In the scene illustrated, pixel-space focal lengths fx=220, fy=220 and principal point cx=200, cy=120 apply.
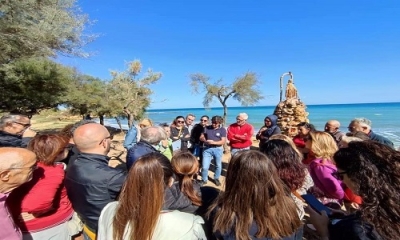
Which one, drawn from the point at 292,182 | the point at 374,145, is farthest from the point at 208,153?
the point at 374,145

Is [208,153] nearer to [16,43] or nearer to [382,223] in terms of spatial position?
[382,223]

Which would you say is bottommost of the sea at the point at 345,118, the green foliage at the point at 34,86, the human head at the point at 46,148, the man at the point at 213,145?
the sea at the point at 345,118

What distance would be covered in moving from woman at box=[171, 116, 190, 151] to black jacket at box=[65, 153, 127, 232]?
4.28 metres

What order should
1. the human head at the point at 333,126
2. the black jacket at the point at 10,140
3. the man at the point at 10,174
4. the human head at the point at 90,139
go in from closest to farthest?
the man at the point at 10,174 < the human head at the point at 90,139 < the black jacket at the point at 10,140 < the human head at the point at 333,126

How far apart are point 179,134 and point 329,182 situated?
436 cm

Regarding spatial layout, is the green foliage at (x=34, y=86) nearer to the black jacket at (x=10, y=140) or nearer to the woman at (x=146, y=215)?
the black jacket at (x=10, y=140)

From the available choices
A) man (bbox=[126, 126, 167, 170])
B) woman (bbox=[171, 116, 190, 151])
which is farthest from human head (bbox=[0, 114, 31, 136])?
woman (bbox=[171, 116, 190, 151])

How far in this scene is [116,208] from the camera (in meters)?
1.52

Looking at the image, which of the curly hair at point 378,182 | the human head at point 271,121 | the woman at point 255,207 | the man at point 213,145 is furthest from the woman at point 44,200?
the human head at point 271,121

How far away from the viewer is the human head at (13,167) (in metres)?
1.43

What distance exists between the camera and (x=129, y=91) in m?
21.9

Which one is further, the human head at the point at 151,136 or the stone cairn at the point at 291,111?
the stone cairn at the point at 291,111

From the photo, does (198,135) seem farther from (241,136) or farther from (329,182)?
(329,182)

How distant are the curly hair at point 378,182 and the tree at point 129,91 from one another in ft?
69.1
